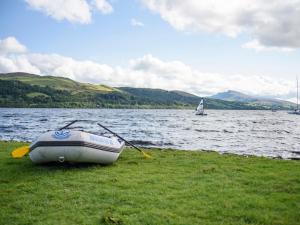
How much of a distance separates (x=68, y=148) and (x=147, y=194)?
557 centimetres

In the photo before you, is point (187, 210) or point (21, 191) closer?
point (187, 210)

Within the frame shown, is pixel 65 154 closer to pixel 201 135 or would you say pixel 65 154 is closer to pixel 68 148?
pixel 68 148

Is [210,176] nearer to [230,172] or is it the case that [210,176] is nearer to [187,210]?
[230,172]

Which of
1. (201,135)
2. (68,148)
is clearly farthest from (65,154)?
(201,135)

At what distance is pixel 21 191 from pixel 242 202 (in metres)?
8.47

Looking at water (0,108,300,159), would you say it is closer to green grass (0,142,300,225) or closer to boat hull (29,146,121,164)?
green grass (0,142,300,225)

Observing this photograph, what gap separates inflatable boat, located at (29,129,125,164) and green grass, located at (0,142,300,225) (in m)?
0.60

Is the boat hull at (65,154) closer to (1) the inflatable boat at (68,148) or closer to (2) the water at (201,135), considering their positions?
(1) the inflatable boat at (68,148)

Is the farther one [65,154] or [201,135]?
[201,135]

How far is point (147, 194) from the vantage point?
13.0m

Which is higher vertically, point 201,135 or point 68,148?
point 68,148

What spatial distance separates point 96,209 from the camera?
1127 centimetres

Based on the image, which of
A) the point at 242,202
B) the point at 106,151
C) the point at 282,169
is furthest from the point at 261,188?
the point at 106,151

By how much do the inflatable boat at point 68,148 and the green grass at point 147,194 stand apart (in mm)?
603
